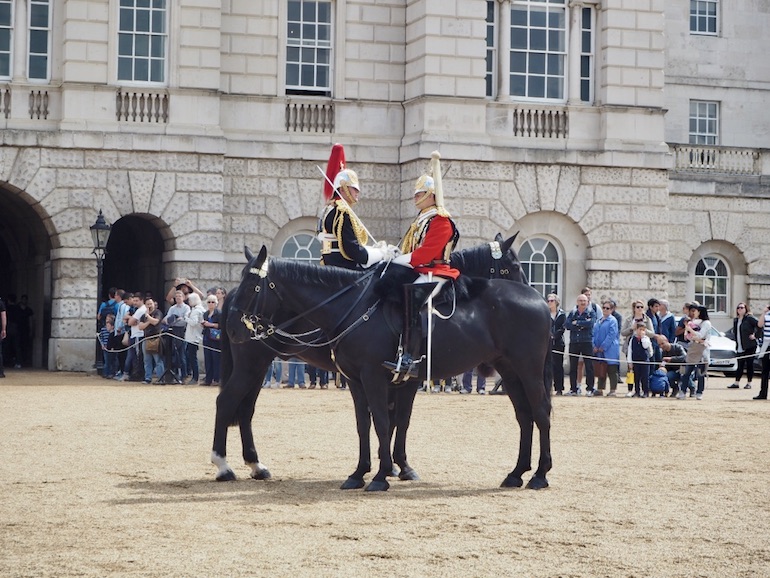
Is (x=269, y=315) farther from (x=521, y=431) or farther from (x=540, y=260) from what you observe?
(x=540, y=260)

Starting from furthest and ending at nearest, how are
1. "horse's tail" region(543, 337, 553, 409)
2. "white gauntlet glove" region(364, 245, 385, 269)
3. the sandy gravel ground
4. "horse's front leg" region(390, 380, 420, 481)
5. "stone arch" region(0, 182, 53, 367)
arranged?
"stone arch" region(0, 182, 53, 367) < "white gauntlet glove" region(364, 245, 385, 269) < "horse's tail" region(543, 337, 553, 409) < "horse's front leg" region(390, 380, 420, 481) < the sandy gravel ground

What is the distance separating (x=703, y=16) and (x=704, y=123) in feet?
9.47

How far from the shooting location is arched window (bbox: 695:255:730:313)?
3538 centimetres

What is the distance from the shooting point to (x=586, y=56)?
96.4 feet

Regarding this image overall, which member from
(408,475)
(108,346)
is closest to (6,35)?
(108,346)

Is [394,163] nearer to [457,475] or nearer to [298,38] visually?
[298,38]

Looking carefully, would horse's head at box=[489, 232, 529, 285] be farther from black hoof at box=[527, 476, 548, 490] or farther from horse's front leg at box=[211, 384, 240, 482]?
horse's front leg at box=[211, 384, 240, 482]

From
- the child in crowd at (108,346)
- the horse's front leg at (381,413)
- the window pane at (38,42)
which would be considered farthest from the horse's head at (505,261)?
the window pane at (38,42)

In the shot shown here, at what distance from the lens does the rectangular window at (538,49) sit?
2908cm

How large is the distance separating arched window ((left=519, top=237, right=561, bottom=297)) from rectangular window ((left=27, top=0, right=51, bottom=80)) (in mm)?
10053

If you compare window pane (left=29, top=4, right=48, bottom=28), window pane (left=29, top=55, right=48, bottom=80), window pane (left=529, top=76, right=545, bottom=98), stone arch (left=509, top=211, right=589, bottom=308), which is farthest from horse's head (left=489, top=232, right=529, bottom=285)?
window pane (left=29, top=4, right=48, bottom=28)

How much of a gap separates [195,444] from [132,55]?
1415cm

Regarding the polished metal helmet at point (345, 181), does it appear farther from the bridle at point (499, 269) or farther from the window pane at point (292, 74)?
the window pane at point (292, 74)

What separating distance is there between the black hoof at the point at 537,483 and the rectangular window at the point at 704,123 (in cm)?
2768
